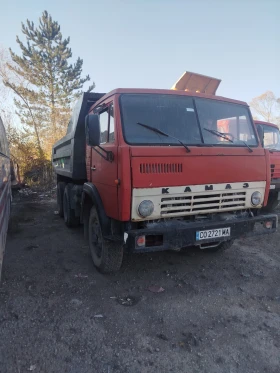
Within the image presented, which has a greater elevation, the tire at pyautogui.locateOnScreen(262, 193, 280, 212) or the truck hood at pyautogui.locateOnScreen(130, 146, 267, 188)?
the truck hood at pyautogui.locateOnScreen(130, 146, 267, 188)

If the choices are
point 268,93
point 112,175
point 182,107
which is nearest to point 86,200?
point 112,175

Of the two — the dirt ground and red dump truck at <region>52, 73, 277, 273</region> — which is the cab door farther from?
the dirt ground

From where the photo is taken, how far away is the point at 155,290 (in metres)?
3.42

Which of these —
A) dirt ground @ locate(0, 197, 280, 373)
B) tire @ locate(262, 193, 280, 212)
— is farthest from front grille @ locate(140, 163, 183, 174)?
tire @ locate(262, 193, 280, 212)

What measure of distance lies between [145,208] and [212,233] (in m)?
0.95

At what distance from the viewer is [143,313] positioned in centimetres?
295

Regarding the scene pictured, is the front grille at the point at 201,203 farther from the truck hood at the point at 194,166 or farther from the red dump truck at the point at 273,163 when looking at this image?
the red dump truck at the point at 273,163

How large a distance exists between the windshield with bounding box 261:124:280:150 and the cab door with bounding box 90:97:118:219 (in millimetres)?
5012

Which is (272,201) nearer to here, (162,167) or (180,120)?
(180,120)

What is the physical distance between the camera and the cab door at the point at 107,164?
3.17m

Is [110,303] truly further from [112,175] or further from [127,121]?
[127,121]

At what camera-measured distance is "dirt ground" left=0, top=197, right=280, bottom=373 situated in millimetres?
2270

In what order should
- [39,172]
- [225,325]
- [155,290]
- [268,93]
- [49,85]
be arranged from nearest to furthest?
[225,325] → [155,290] → [39,172] → [49,85] → [268,93]

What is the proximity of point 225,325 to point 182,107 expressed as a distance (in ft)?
8.67
